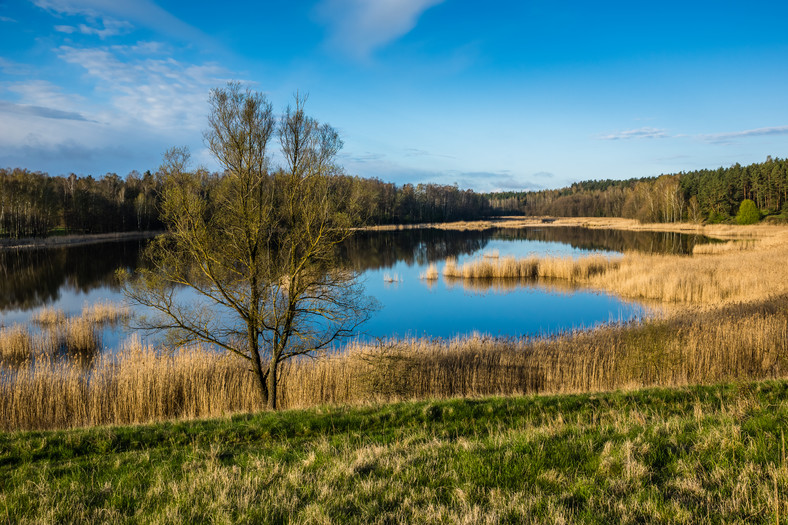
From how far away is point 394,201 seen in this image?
9731cm

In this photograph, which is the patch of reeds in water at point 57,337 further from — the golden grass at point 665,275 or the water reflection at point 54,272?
the golden grass at point 665,275

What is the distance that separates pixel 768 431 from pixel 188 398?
35.5 ft

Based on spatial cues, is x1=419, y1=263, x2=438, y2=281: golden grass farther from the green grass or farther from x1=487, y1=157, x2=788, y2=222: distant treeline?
x1=487, y1=157, x2=788, y2=222: distant treeline

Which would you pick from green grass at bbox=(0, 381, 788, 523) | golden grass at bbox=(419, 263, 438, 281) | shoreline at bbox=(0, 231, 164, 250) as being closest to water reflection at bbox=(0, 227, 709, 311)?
golden grass at bbox=(419, 263, 438, 281)

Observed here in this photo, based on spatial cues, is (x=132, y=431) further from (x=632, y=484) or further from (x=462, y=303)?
(x=462, y=303)

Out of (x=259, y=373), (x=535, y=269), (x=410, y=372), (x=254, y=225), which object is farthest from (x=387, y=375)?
(x=535, y=269)

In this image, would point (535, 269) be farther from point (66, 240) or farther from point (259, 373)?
point (66, 240)

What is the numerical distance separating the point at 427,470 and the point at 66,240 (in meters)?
62.6

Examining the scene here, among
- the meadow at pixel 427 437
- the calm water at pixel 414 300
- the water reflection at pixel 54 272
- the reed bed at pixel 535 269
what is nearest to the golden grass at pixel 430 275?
the calm water at pixel 414 300

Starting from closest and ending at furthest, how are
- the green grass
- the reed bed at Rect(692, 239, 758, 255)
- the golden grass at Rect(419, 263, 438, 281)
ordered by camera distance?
the green grass → the golden grass at Rect(419, 263, 438, 281) → the reed bed at Rect(692, 239, 758, 255)

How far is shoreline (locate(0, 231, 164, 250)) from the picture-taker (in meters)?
47.7

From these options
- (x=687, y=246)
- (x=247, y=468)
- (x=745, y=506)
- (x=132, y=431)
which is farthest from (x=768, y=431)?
(x=687, y=246)

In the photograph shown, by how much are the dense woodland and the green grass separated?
21.6 m

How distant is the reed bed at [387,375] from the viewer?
10180mm
